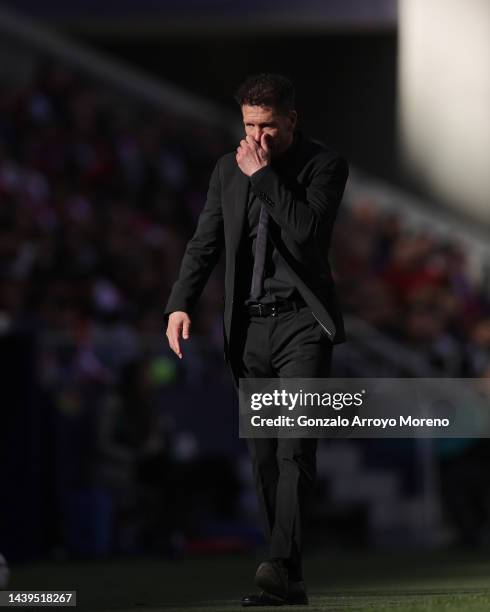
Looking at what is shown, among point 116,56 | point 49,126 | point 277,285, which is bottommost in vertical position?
point 277,285

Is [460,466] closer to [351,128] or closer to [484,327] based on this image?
[484,327]

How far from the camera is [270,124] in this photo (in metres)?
5.45

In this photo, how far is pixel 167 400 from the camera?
11898 mm

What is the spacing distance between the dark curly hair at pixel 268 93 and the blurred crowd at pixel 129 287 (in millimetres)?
4962

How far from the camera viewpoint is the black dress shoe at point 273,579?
529 centimetres

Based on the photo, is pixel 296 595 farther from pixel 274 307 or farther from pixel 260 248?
pixel 260 248

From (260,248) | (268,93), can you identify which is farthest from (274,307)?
(268,93)

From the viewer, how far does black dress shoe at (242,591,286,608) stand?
5.35 meters

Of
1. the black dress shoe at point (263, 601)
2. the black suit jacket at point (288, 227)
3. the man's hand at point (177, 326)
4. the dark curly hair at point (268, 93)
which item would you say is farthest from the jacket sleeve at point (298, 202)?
the black dress shoe at point (263, 601)

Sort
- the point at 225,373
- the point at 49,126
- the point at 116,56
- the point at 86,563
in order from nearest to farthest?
the point at 86,563
the point at 225,373
the point at 49,126
the point at 116,56

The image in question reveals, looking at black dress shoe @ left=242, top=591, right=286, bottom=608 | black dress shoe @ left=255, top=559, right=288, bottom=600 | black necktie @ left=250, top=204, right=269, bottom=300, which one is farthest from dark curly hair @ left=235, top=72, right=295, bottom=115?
black dress shoe @ left=242, top=591, right=286, bottom=608

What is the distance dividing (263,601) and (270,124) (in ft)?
5.21

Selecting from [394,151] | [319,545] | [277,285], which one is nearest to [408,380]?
[319,545]

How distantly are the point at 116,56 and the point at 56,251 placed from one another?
9.16 m
